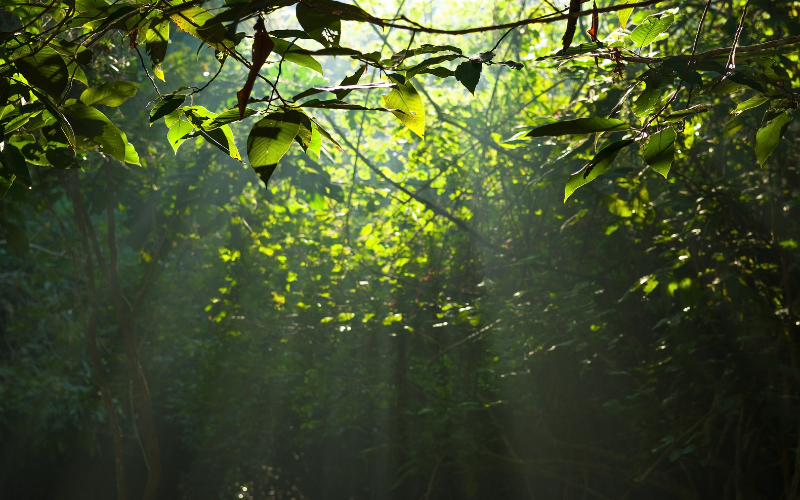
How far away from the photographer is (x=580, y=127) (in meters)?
0.54

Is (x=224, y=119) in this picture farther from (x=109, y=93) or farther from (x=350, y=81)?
(x=109, y=93)

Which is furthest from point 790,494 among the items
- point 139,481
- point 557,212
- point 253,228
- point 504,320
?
point 139,481

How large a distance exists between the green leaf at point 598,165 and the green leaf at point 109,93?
22.2 inches

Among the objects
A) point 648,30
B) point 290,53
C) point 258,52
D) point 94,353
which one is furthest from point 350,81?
point 94,353

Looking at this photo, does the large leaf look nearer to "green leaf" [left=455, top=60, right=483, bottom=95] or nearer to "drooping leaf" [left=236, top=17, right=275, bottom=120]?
"drooping leaf" [left=236, top=17, right=275, bottom=120]

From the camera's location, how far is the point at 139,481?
3.90 m

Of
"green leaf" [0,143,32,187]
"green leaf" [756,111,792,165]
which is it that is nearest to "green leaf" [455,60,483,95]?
"green leaf" [756,111,792,165]

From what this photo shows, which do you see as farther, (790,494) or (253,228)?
(253,228)

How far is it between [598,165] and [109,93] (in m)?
0.63

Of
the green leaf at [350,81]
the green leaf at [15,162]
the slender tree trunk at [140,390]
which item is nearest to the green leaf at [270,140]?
the green leaf at [350,81]

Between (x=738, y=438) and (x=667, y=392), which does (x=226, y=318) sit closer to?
(x=667, y=392)

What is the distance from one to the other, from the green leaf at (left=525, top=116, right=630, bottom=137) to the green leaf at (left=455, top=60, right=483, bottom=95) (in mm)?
98

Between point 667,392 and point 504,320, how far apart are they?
0.64 metres

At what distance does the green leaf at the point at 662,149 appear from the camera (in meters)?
0.61
